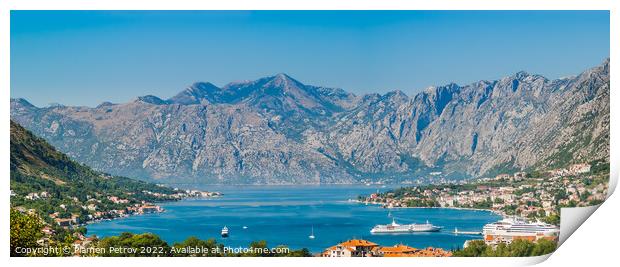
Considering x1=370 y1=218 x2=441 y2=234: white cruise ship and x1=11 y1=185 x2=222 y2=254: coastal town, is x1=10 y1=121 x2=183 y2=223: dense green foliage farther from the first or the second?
x1=370 y1=218 x2=441 y2=234: white cruise ship

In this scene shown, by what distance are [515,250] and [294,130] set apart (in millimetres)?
84421

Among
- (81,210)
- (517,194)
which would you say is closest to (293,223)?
(81,210)

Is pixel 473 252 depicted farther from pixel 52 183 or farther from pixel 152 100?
pixel 152 100

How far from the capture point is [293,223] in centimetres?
3027

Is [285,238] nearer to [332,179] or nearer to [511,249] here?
[511,249]

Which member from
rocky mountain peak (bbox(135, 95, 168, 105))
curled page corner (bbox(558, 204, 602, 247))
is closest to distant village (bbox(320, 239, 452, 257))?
curled page corner (bbox(558, 204, 602, 247))

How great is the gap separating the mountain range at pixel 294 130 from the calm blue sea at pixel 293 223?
1241 inches

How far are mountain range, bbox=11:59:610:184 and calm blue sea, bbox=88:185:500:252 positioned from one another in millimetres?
31513

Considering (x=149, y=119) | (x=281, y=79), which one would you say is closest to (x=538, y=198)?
(x=281, y=79)

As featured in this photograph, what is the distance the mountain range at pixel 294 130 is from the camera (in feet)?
251

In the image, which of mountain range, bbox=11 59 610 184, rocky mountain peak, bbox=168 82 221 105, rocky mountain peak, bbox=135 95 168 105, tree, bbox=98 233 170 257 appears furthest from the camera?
rocky mountain peak, bbox=135 95 168 105

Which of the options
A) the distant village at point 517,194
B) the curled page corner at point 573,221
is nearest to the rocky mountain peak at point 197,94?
the distant village at point 517,194

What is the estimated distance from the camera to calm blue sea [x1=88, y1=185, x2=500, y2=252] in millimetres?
24156

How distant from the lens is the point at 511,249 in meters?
14.1
